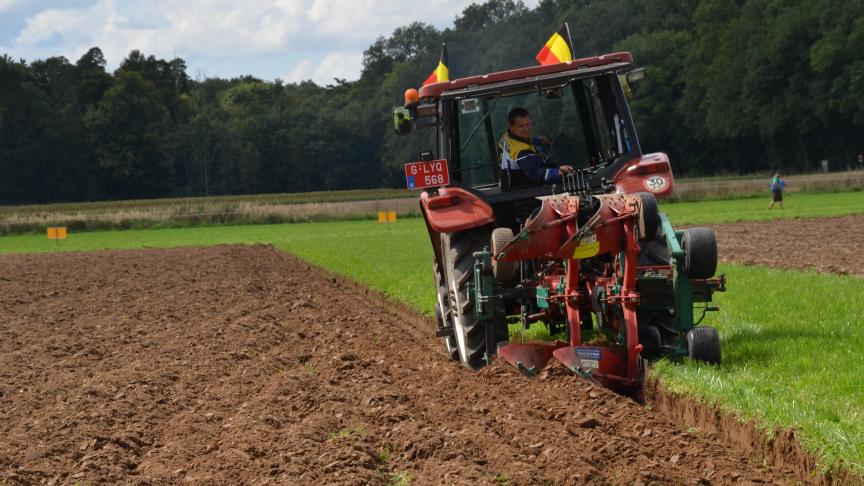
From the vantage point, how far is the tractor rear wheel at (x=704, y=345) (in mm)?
8000

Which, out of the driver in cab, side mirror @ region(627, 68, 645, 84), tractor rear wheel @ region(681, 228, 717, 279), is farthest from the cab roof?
tractor rear wheel @ region(681, 228, 717, 279)

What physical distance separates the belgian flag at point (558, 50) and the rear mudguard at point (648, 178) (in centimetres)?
167

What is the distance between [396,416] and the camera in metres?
7.06

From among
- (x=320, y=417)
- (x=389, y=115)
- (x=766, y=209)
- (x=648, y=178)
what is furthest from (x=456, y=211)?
(x=389, y=115)

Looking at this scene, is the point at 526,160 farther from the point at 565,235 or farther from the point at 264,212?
the point at 264,212

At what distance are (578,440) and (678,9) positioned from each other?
9111 centimetres

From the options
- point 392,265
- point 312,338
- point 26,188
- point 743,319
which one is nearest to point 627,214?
point 743,319

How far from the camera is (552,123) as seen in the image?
9617mm

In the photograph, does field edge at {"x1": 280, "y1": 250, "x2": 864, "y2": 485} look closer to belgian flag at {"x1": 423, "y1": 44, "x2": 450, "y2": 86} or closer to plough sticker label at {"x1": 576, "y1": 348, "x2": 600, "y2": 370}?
plough sticker label at {"x1": 576, "y1": 348, "x2": 600, "y2": 370}

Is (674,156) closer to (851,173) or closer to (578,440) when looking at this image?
(851,173)

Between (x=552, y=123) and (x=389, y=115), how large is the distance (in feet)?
225

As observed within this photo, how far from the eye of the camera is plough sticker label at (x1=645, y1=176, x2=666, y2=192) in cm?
856

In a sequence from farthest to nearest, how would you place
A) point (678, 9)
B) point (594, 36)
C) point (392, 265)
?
point (678, 9), point (594, 36), point (392, 265)

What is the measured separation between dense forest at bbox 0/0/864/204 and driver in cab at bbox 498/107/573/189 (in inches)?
2206
